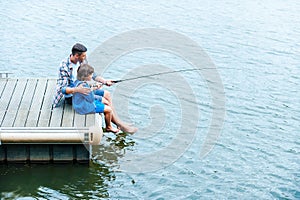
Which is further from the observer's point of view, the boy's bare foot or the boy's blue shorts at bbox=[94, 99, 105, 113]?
the boy's bare foot

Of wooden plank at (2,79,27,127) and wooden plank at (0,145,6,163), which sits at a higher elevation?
wooden plank at (2,79,27,127)

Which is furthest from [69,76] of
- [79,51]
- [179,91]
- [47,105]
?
[179,91]

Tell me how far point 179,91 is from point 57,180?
3.88 metres

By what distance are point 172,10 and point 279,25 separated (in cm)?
307

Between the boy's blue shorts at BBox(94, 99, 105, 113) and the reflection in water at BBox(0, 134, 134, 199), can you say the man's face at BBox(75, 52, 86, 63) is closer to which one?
the boy's blue shorts at BBox(94, 99, 105, 113)

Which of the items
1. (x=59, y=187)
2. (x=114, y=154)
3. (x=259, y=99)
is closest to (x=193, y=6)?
(x=259, y=99)

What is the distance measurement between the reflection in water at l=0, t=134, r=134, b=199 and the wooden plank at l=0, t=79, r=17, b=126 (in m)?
0.77

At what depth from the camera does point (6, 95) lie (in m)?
9.02

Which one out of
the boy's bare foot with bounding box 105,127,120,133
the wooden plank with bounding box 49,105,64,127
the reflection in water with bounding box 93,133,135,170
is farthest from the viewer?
the boy's bare foot with bounding box 105,127,120,133

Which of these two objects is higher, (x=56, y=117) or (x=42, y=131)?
(x=56, y=117)

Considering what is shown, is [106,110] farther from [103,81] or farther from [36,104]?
[36,104]

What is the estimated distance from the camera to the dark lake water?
8.31 meters

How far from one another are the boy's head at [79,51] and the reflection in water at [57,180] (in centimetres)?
152

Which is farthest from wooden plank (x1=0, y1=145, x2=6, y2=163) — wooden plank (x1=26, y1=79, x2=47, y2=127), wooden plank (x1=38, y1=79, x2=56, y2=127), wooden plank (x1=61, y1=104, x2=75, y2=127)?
wooden plank (x1=61, y1=104, x2=75, y2=127)
